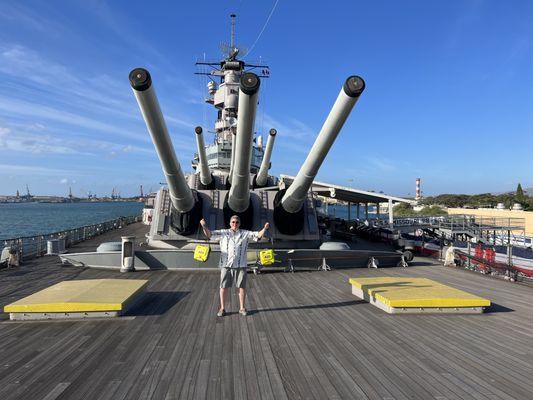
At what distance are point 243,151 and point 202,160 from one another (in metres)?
4.45

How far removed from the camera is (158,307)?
6078mm

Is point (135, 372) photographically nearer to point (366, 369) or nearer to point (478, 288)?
point (366, 369)

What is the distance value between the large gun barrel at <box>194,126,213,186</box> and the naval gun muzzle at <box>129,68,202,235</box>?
1382 mm

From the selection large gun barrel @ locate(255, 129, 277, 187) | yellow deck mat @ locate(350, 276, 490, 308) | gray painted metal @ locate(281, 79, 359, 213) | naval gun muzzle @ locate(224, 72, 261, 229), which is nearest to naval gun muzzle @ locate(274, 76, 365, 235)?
gray painted metal @ locate(281, 79, 359, 213)

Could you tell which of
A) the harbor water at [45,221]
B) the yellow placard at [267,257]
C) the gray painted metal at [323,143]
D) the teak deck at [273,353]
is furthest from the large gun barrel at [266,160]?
the harbor water at [45,221]

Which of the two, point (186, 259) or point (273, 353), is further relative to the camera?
point (186, 259)

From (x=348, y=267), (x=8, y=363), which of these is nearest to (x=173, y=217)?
(x=348, y=267)

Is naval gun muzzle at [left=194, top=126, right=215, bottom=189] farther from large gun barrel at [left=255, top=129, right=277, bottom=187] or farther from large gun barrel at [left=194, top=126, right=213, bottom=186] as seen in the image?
large gun barrel at [left=255, top=129, right=277, bottom=187]

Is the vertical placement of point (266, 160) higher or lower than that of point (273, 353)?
higher

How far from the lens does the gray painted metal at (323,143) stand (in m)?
6.50

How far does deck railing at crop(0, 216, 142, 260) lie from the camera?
11.4 meters

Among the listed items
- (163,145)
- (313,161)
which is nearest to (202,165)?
(163,145)

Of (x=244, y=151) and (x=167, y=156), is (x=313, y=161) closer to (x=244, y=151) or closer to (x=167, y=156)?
(x=244, y=151)

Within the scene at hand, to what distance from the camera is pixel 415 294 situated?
19.6 feet
